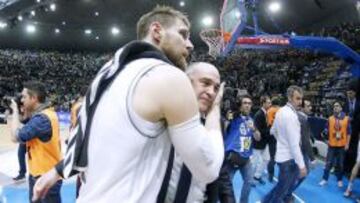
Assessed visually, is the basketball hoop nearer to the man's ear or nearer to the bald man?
the bald man

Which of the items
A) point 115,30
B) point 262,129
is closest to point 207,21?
point 115,30

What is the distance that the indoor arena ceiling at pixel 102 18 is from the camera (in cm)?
2462

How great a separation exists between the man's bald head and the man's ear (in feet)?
1.09

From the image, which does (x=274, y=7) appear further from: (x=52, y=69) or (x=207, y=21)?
(x=52, y=69)

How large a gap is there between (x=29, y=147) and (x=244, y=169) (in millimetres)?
3272

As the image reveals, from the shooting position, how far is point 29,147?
4684 mm

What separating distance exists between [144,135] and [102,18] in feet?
113

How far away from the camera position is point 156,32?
1.66 meters

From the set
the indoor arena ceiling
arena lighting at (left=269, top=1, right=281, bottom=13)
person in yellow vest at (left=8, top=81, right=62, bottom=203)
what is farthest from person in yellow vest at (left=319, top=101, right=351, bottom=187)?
arena lighting at (left=269, top=1, right=281, bottom=13)

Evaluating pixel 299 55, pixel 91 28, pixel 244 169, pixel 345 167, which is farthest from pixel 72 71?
pixel 244 169

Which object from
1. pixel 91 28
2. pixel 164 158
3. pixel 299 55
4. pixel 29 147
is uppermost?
pixel 91 28

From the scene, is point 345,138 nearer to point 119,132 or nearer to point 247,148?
point 247,148

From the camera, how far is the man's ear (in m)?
1.66

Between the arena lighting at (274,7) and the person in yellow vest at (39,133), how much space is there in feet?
70.9
